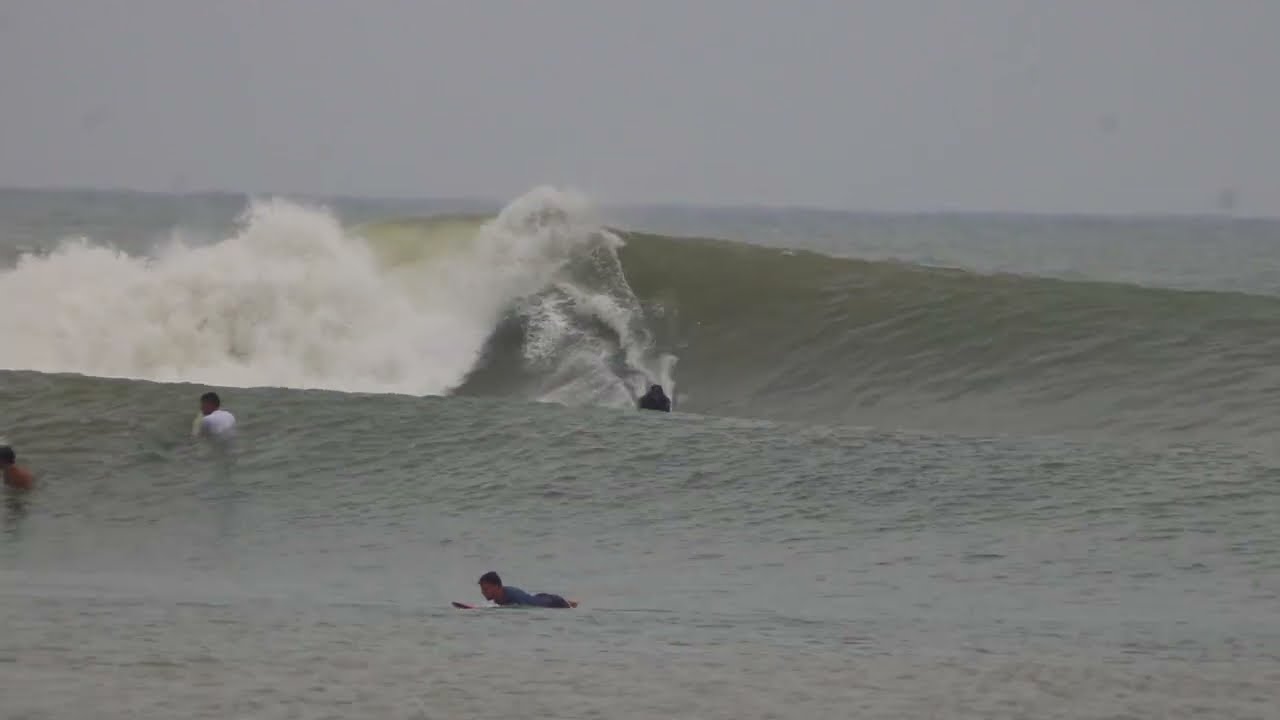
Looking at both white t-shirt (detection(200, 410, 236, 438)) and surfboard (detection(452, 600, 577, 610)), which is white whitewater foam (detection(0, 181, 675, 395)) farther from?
surfboard (detection(452, 600, 577, 610))

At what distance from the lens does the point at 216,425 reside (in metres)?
15.3

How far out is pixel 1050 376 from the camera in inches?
709

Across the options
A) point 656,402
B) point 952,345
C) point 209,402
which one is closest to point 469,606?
point 209,402

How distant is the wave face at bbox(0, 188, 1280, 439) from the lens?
59.1 ft

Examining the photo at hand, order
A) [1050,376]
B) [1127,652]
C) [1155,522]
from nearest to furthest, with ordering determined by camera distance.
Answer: [1127,652] < [1155,522] < [1050,376]

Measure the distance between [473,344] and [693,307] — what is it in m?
3.08

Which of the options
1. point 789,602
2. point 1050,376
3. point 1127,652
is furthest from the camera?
point 1050,376

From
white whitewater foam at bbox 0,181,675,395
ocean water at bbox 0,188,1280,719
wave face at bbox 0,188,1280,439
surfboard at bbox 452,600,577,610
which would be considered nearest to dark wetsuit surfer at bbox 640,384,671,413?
ocean water at bbox 0,188,1280,719

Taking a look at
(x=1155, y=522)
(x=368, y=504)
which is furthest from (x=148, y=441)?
(x=1155, y=522)

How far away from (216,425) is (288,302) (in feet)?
19.0

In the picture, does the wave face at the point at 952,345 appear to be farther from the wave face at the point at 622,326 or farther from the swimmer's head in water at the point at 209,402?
the swimmer's head in water at the point at 209,402

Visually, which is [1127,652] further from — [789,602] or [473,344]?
[473,344]

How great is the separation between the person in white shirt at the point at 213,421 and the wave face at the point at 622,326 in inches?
→ 160

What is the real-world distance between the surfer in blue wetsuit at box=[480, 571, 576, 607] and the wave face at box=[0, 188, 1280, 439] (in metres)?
7.21
